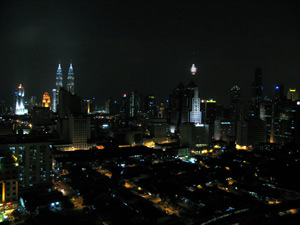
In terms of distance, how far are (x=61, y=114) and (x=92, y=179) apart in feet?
77.1

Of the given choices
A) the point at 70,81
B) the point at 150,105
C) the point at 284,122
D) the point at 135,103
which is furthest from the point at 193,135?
the point at 70,81

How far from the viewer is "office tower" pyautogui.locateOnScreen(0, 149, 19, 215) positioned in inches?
305

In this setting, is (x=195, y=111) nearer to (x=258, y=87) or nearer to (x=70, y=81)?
(x=258, y=87)

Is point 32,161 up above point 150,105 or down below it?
below

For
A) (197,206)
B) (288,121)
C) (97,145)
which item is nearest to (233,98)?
(288,121)

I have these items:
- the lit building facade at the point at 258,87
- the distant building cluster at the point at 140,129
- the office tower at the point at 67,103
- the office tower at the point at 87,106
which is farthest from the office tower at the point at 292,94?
the office tower at the point at 87,106

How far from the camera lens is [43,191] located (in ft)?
27.9

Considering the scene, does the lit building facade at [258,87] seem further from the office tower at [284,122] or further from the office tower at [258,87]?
the office tower at [284,122]

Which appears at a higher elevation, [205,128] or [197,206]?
[205,128]

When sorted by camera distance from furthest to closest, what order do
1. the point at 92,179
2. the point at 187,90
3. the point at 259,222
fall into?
the point at 187,90
the point at 92,179
the point at 259,222

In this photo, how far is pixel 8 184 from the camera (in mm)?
7938

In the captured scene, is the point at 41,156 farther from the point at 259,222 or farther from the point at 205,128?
the point at 205,128

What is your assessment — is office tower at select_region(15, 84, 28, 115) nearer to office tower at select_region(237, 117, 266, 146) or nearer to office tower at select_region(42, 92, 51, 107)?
office tower at select_region(42, 92, 51, 107)

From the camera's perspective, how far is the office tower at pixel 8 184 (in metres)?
7.75
